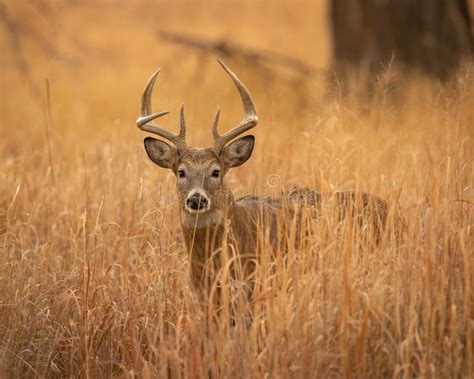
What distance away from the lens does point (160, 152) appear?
6500 mm

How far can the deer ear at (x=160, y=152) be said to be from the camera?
6.43m

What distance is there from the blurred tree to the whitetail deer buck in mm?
6288

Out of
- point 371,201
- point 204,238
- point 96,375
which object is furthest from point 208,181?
point 96,375

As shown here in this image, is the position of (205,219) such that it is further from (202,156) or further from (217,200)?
(202,156)

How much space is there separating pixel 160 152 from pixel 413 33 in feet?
23.1

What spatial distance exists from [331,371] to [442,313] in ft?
Result: 2.00

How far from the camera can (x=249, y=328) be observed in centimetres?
544

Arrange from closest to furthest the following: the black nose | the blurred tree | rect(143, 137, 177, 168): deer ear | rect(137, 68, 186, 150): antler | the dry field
Result: the dry field < the black nose < rect(137, 68, 186, 150): antler < rect(143, 137, 177, 168): deer ear < the blurred tree

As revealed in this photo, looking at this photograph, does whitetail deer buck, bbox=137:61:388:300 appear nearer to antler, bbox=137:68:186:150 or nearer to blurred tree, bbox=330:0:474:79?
antler, bbox=137:68:186:150

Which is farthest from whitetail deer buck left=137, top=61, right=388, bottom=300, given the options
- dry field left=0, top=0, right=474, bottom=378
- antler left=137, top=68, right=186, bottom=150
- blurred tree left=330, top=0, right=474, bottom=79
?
blurred tree left=330, top=0, right=474, bottom=79

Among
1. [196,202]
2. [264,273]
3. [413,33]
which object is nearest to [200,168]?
[196,202]

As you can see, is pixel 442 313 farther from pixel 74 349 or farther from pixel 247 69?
pixel 247 69

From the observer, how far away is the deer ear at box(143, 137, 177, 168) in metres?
6.43

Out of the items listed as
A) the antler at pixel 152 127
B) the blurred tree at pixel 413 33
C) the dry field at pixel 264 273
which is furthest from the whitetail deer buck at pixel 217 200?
the blurred tree at pixel 413 33
